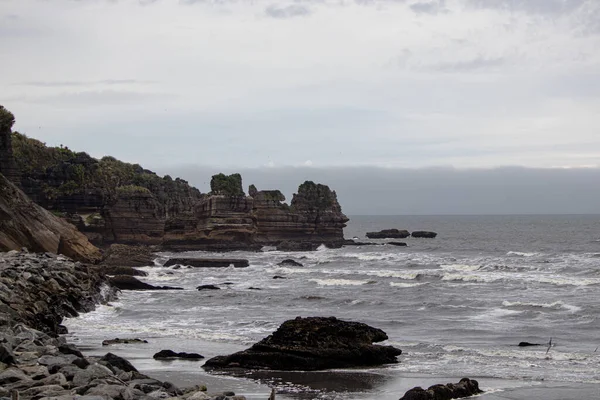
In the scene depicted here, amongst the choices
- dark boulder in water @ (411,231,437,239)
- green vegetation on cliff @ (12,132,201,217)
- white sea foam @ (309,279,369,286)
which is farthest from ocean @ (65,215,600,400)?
dark boulder in water @ (411,231,437,239)

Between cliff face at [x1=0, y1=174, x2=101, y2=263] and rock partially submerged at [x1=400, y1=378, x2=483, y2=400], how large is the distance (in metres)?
28.0

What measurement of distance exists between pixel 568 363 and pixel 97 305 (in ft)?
62.7

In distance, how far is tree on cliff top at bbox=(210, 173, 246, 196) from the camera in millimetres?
98238

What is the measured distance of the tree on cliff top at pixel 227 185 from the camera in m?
98.2

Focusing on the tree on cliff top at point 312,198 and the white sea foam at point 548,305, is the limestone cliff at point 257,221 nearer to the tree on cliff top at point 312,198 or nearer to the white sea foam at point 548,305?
the tree on cliff top at point 312,198

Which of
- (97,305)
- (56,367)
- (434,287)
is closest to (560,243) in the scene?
(434,287)

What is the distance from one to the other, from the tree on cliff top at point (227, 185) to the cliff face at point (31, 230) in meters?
47.7

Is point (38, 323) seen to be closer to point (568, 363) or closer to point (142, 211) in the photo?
point (568, 363)

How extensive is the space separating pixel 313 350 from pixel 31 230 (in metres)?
26.1

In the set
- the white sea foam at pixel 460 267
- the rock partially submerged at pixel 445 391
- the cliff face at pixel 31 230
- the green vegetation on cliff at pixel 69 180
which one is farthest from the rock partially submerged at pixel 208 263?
the rock partially submerged at pixel 445 391

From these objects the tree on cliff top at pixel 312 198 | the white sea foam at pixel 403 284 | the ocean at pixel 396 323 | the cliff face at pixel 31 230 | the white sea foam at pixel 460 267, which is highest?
the tree on cliff top at pixel 312 198

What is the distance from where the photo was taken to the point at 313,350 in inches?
832

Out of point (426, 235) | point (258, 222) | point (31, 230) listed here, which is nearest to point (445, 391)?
point (31, 230)

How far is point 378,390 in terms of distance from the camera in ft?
60.5
